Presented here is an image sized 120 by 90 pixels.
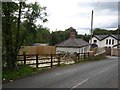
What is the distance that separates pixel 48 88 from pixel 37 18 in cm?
941

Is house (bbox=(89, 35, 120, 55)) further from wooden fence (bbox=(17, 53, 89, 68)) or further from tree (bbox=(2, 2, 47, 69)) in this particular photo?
tree (bbox=(2, 2, 47, 69))

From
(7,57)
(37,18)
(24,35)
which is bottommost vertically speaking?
(7,57)

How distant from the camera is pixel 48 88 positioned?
44.8 ft

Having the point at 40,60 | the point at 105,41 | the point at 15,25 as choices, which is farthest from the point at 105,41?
the point at 15,25

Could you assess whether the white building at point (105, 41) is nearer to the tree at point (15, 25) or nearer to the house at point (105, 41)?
the house at point (105, 41)

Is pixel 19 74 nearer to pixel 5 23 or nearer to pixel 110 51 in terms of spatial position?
pixel 5 23

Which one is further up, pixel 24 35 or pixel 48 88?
pixel 24 35

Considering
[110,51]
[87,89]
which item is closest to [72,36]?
[110,51]

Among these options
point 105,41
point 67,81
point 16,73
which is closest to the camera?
point 67,81

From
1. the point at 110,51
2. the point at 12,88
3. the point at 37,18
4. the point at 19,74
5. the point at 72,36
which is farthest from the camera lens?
the point at 110,51

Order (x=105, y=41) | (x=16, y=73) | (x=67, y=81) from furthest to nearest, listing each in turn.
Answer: (x=105, y=41) → (x=16, y=73) → (x=67, y=81)

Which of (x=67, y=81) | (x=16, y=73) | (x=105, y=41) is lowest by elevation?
(x=67, y=81)

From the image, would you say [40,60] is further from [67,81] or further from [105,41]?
[105,41]

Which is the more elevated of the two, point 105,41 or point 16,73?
point 105,41
